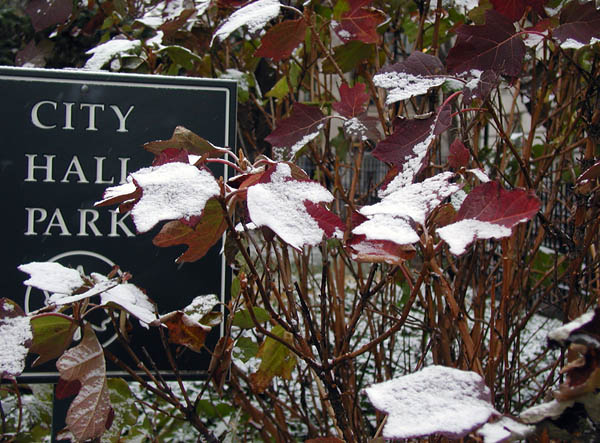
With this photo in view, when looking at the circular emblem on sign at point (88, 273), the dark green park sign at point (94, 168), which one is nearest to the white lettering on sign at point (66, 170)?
the dark green park sign at point (94, 168)

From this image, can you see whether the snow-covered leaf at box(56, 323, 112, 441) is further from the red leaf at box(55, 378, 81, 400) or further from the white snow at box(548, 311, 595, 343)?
the white snow at box(548, 311, 595, 343)

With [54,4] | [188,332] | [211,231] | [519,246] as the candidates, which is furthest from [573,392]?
[54,4]

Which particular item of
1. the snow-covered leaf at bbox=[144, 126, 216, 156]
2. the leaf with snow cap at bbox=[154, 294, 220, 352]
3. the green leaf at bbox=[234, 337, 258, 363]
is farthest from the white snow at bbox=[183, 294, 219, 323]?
the snow-covered leaf at bbox=[144, 126, 216, 156]

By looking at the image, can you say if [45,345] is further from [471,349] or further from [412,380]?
[471,349]

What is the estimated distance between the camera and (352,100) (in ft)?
4.09

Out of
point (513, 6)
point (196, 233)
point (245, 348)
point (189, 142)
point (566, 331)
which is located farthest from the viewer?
point (245, 348)

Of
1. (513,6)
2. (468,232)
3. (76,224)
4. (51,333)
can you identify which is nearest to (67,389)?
(51,333)

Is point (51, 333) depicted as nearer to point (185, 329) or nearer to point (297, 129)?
point (185, 329)

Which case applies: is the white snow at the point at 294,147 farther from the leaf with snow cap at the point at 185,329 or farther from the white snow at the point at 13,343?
the white snow at the point at 13,343

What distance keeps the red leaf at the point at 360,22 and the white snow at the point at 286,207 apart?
1.95 ft

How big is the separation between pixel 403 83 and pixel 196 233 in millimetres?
426

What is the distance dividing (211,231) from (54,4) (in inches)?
41.2

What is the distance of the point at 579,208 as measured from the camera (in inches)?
45.0

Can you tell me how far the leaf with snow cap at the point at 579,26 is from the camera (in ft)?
2.97
